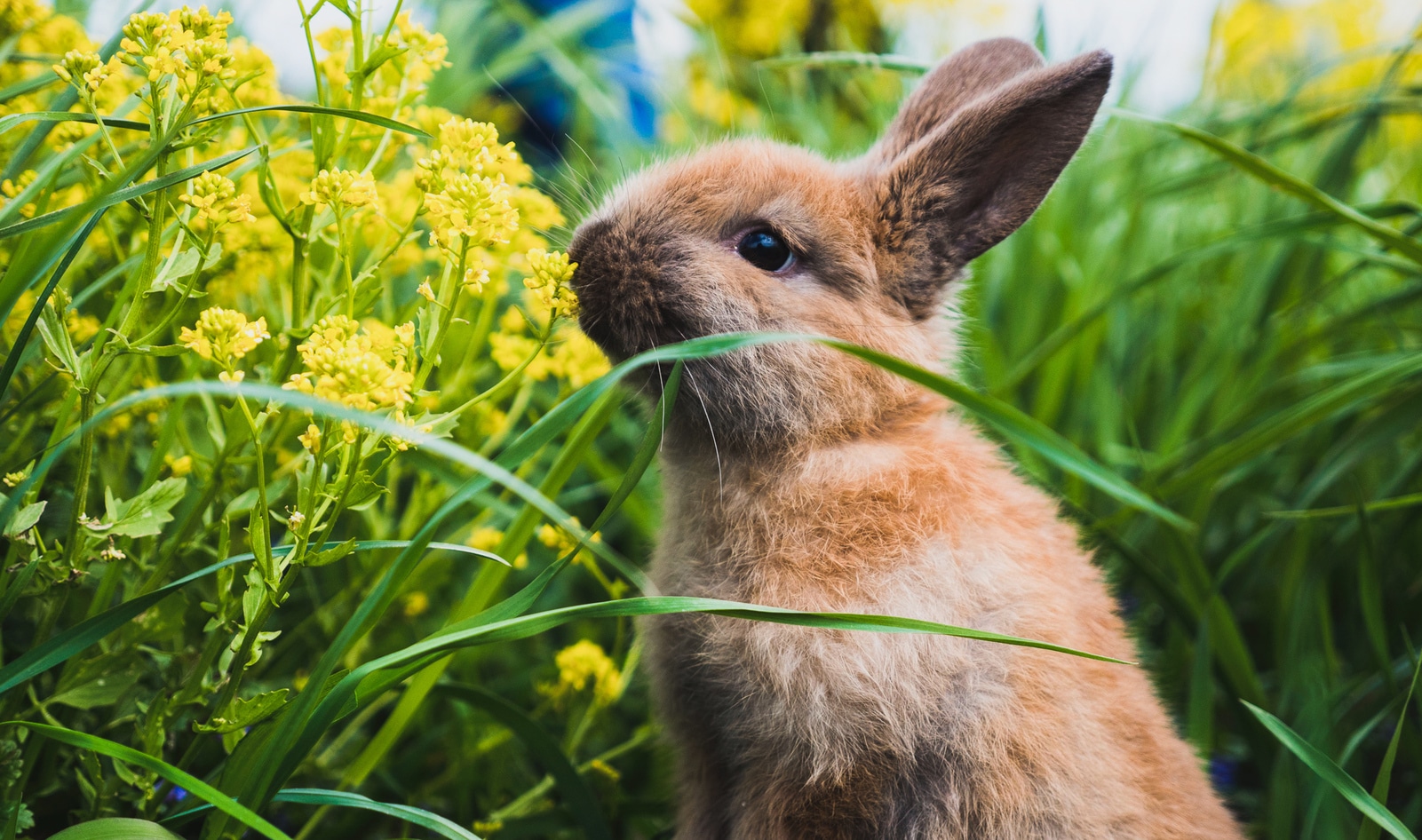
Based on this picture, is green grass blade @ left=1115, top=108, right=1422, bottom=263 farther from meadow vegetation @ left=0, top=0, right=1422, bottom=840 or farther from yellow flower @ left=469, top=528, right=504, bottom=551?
yellow flower @ left=469, top=528, right=504, bottom=551

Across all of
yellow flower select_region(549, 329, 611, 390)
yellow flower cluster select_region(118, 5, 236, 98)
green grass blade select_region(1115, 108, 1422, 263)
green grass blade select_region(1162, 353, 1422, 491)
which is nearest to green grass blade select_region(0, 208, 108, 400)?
yellow flower cluster select_region(118, 5, 236, 98)

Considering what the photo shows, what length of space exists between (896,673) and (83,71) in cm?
178

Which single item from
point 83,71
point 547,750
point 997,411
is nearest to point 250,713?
point 547,750

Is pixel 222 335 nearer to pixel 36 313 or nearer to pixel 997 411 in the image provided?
pixel 36 313

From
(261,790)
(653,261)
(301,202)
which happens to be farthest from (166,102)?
(261,790)

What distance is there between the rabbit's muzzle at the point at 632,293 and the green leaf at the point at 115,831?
121 cm

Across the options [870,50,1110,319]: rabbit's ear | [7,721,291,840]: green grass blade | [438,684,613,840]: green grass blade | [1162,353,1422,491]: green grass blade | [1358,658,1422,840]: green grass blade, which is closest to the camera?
[7,721,291,840]: green grass blade

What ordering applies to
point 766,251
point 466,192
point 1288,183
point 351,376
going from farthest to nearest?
point 766,251 < point 1288,183 < point 466,192 < point 351,376

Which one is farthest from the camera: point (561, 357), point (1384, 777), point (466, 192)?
point (561, 357)

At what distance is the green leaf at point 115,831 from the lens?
142cm

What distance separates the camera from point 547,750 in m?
2.01

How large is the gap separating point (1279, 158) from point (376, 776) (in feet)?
16.2

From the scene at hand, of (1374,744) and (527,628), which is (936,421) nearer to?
(527,628)

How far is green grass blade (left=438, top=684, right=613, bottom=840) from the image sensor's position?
199cm
